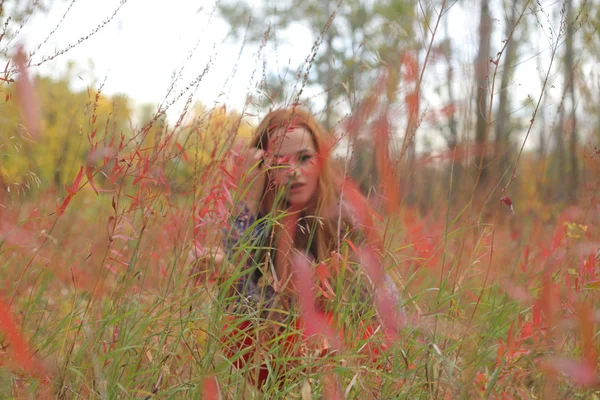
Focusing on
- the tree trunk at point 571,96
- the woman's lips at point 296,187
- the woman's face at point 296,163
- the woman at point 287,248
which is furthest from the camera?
the woman's lips at point 296,187

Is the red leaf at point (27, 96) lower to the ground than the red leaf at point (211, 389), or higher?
higher

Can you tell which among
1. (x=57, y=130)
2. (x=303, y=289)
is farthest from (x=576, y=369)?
(x=57, y=130)

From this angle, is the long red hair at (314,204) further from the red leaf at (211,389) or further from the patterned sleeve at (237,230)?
the red leaf at (211,389)

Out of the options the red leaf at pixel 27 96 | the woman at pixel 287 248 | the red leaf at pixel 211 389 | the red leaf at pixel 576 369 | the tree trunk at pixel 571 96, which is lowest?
the red leaf at pixel 211 389

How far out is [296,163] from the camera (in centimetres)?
146

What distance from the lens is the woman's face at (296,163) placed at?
1.32 meters

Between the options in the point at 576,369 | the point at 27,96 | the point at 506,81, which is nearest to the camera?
the point at 576,369

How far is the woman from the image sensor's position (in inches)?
47.9

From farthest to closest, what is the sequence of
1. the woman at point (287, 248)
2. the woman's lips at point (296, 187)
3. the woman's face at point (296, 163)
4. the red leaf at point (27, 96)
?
1. the woman's lips at point (296, 187)
2. the woman's face at point (296, 163)
3. the woman at point (287, 248)
4. the red leaf at point (27, 96)

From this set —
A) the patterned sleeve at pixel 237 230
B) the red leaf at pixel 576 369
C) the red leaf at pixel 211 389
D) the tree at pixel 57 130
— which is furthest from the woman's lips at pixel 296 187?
the red leaf at pixel 576 369

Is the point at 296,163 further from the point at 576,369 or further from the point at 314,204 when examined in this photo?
the point at 576,369

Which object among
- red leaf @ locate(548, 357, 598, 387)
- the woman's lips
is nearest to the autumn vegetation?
red leaf @ locate(548, 357, 598, 387)

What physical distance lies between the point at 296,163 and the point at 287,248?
23 cm

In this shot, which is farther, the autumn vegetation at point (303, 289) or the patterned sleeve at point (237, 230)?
the patterned sleeve at point (237, 230)
